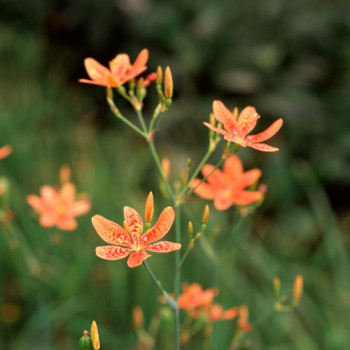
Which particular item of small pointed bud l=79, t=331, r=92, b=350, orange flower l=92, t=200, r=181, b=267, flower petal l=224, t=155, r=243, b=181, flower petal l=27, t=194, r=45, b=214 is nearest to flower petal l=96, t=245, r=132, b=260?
orange flower l=92, t=200, r=181, b=267

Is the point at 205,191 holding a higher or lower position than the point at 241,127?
lower

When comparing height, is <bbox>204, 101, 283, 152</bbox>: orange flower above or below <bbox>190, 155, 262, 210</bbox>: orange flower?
above

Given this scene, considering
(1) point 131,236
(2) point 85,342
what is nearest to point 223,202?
(1) point 131,236

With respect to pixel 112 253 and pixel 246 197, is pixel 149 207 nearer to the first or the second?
pixel 112 253

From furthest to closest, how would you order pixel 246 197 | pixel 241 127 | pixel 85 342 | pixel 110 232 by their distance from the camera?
pixel 246 197, pixel 241 127, pixel 110 232, pixel 85 342

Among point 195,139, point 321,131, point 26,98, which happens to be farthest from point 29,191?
point 321,131

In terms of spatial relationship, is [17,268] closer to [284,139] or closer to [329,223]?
[329,223]

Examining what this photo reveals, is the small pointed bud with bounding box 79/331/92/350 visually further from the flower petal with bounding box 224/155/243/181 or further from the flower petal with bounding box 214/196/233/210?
the flower petal with bounding box 224/155/243/181
